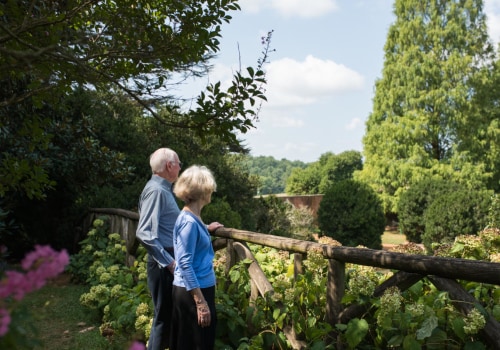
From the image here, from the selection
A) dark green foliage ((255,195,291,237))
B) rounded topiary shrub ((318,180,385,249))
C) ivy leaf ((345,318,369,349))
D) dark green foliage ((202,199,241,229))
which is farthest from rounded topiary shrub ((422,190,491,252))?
ivy leaf ((345,318,369,349))

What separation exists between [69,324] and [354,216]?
10317 millimetres

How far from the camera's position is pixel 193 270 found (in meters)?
2.96

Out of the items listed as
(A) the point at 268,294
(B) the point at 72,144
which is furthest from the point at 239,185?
(A) the point at 268,294

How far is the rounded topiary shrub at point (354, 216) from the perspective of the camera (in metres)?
14.6

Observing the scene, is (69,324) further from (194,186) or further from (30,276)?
(30,276)

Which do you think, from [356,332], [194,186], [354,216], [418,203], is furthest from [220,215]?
[418,203]

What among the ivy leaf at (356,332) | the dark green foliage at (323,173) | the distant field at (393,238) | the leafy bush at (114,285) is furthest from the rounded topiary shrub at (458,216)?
the dark green foliage at (323,173)

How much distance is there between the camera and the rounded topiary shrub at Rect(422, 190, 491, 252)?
47.6 ft

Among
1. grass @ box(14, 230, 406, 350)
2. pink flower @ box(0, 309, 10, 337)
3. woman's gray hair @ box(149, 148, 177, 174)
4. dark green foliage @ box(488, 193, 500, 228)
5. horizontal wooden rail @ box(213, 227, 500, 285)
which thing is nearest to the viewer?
pink flower @ box(0, 309, 10, 337)

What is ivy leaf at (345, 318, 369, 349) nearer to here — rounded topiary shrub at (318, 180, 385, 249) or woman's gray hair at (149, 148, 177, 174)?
woman's gray hair at (149, 148, 177, 174)

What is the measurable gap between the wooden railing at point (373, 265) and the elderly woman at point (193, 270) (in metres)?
0.75

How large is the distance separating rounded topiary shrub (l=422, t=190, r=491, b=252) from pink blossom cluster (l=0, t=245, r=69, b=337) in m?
14.9

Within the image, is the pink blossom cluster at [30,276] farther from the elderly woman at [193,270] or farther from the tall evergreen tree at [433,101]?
the tall evergreen tree at [433,101]

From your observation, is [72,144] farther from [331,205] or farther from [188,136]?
[331,205]
